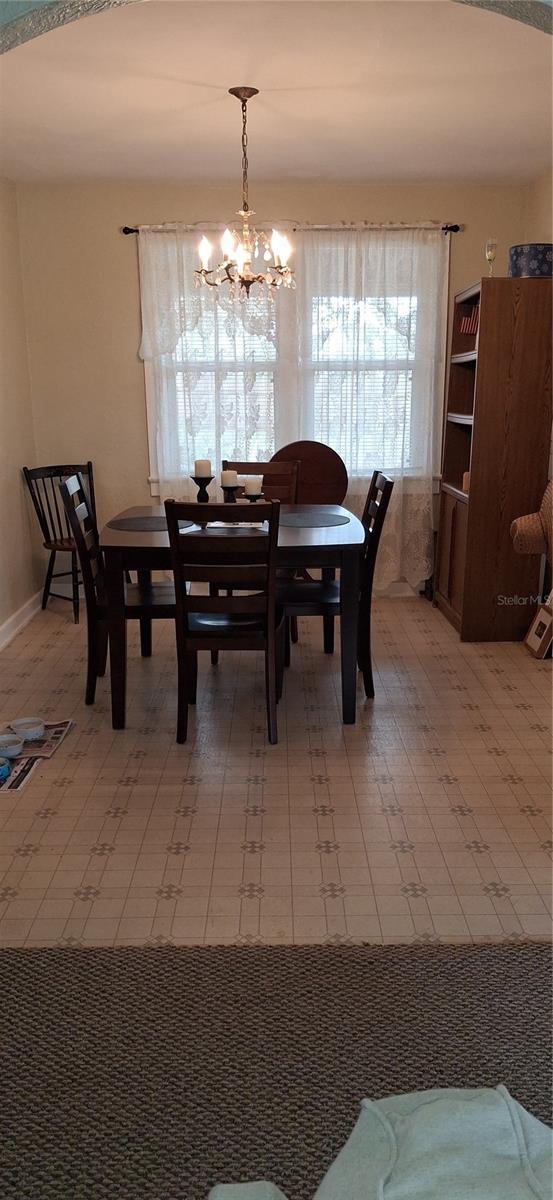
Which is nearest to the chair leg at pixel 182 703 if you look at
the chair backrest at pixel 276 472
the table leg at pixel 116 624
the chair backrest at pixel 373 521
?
the table leg at pixel 116 624

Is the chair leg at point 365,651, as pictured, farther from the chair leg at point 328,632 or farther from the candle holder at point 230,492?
the candle holder at point 230,492

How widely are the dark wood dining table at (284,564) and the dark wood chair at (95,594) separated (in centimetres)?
12

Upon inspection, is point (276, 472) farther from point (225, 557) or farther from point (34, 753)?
point (34, 753)

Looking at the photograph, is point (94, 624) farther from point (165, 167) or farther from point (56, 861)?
point (165, 167)

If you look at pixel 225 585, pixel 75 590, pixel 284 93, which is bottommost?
pixel 75 590

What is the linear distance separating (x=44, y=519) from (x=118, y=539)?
70.9 inches

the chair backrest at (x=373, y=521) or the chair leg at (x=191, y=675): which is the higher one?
the chair backrest at (x=373, y=521)

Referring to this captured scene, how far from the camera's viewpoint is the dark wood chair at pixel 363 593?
339 centimetres

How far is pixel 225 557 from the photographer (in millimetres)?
2988

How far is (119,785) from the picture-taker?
2883mm

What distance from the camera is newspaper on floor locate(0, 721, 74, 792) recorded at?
2902mm

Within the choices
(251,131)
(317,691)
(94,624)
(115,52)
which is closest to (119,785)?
(94,624)

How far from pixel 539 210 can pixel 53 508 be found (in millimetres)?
3225

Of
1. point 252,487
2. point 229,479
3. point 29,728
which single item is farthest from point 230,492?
point 29,728
